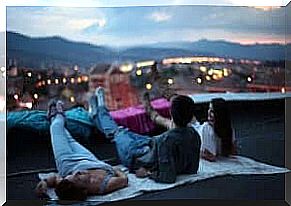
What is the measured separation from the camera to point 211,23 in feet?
13.5

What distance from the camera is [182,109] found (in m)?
4.12

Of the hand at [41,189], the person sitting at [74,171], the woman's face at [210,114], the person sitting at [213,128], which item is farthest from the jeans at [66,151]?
the woman's face at [210,114]

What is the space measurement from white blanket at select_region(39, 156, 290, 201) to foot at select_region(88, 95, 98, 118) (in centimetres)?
47

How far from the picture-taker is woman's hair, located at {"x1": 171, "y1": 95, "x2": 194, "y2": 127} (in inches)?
162

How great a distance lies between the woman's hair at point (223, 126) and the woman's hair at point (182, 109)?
0.18m

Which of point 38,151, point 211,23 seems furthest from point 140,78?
point 38,151

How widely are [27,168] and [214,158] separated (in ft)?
4.60

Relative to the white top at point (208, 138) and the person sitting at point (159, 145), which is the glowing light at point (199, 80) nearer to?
the person sitting at point (159, 145)

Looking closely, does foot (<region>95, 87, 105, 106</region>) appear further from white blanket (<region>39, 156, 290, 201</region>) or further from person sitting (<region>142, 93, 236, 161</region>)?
white blanket (<region>39, 156, 290, 201</region>)

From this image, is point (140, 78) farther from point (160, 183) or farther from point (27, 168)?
point (27, 168)

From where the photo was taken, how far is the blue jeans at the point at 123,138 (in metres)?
4.12

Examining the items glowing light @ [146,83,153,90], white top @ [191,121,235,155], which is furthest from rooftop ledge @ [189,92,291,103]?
glowing light @ [146,83,153,90]

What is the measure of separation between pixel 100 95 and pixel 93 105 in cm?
9

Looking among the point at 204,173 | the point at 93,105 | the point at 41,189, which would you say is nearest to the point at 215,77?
the point at 204,173
